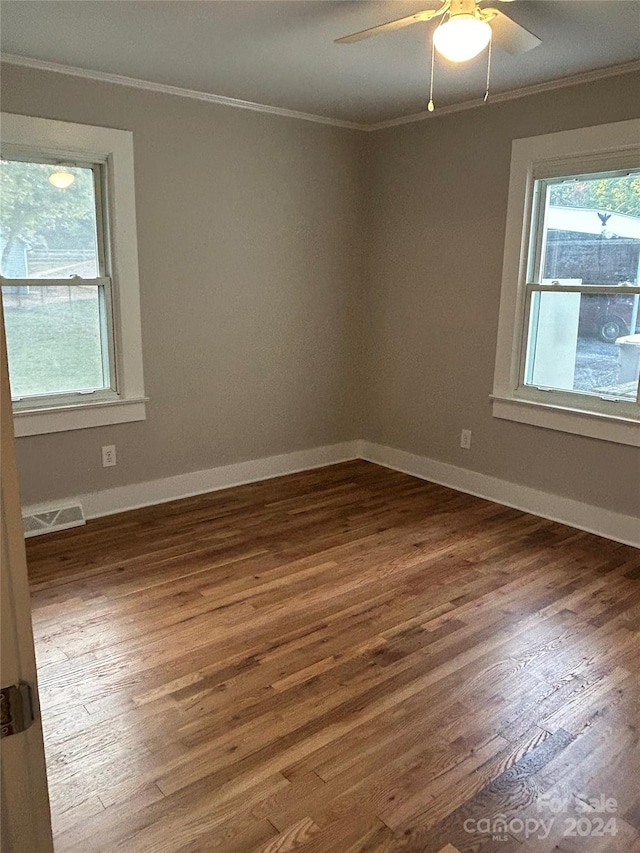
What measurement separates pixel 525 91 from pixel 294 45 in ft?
4.65

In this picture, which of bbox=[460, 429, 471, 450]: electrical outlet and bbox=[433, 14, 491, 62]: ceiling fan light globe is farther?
bbox=[460, 429, 471, 450]: electrical outlet

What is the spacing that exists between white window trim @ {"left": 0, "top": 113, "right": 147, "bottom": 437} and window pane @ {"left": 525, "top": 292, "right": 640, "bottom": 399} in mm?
2309

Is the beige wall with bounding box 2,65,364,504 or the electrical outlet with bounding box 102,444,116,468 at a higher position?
the beige wall with bounding box 2,65,364,504

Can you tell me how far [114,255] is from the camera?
356 cm

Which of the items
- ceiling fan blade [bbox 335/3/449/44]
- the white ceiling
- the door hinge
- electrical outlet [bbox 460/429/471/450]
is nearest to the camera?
the door hinge

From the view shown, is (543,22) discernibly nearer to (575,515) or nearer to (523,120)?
(523,120)

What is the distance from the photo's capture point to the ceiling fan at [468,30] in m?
2.02

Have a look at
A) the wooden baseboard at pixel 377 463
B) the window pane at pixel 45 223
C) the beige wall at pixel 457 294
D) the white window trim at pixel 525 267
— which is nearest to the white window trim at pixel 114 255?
the window pane at pixel 45 223

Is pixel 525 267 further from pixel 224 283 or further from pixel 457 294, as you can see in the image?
pixel 224 283

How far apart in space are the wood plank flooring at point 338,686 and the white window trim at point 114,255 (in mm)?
639

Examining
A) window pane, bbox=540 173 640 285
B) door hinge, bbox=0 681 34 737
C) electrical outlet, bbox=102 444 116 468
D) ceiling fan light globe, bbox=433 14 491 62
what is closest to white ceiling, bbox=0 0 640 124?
ceiling fan light globe, bbox=433 14 491 62

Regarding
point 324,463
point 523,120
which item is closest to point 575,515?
point 324,463

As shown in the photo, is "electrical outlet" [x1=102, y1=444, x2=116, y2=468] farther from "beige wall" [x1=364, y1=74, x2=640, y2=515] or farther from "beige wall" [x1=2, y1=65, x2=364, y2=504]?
"beige wall" [x1=364, y1=74, x2=640, y2=515]

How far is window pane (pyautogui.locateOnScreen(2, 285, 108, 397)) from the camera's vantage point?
3.38m
